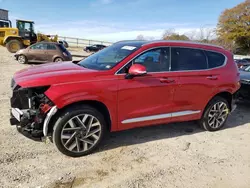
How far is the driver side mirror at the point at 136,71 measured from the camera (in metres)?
3.41

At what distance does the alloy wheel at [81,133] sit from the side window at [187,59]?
1.76 m

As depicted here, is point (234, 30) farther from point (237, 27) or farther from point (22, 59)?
point (22, 59)

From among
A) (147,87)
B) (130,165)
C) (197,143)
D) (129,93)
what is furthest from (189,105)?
(130,165)

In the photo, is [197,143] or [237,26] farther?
[237,26]

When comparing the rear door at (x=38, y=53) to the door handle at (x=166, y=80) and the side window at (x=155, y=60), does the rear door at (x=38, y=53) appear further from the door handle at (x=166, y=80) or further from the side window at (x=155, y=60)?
the door handle at (x=166, y=80)

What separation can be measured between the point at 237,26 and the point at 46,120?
158 feet

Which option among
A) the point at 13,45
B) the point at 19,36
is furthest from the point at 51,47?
the point at 19,36

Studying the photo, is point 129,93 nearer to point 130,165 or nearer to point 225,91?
point 130,165

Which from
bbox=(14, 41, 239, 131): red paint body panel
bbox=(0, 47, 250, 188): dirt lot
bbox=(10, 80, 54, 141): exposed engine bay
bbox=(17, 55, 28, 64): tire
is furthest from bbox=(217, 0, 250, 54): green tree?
bbox=(10, 80, 54, 141): exposed engine bay

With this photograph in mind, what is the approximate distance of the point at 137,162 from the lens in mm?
3402

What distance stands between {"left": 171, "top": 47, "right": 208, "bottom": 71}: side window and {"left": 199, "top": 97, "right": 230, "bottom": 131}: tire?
32.4 inches

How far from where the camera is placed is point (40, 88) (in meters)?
3.16

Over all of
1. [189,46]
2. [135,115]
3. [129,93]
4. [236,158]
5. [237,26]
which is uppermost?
[237,26]

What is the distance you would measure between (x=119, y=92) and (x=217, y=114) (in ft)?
8.13
